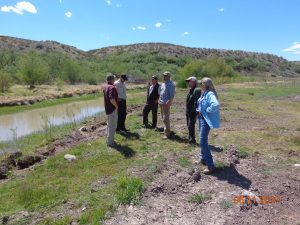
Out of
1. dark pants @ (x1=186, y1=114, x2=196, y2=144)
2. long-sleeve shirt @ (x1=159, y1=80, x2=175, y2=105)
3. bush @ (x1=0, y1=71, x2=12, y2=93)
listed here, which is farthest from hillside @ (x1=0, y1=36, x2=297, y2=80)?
dark pants @ (x1=186, y1=114, x2=196, y2=144)

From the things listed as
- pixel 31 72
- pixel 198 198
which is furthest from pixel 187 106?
pixel 31 72

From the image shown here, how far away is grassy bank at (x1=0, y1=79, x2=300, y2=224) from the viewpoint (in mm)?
7617

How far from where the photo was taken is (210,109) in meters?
8.59

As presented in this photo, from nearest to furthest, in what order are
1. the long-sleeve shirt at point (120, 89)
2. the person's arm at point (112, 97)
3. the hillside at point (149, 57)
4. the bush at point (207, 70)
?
the person's arm at point (112, 97) → the long-sleeve shirt at point (120, 89) → the bush at point (207, 70) → the hillside at point (149, 57)

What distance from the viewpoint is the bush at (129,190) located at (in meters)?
7.70

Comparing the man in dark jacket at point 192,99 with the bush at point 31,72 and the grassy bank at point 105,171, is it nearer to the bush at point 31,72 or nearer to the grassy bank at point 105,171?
the grassy bank at point 105,171

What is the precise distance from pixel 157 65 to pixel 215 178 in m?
86.8

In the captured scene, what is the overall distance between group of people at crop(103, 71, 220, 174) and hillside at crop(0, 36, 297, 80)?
2295 inches

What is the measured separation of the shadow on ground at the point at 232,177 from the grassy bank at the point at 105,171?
213mm

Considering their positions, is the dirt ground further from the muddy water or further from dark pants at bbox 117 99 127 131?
the muddy water

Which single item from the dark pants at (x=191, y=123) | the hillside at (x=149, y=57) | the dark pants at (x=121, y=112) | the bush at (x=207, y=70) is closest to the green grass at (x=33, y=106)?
the dark pants at (x=121, y=112)

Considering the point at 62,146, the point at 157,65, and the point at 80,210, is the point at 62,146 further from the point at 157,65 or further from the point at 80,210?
the point at 157,65

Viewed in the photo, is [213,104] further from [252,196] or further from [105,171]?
[105,171]

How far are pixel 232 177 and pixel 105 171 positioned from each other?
2.99m
